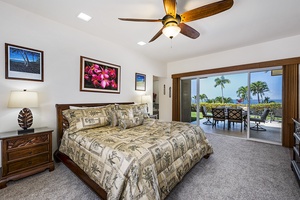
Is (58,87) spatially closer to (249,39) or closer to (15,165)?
(15,165)

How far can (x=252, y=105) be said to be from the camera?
3971mm

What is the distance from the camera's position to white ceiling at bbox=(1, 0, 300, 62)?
209 cm

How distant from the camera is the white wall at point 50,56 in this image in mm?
2100

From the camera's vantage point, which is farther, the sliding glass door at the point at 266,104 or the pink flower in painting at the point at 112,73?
the sliding glass door at the point at 266,104

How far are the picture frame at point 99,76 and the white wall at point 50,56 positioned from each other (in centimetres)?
10

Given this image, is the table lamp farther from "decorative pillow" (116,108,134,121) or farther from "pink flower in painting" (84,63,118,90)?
"decorative pillow" (116,108,134,121)

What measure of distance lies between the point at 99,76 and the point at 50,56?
1.02 meters

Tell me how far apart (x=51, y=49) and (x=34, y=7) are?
658mm

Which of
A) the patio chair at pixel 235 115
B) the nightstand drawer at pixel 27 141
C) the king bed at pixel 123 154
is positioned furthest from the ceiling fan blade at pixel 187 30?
the patio chair at pixel 235 115

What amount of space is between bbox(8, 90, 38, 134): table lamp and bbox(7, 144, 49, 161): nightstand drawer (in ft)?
0.92

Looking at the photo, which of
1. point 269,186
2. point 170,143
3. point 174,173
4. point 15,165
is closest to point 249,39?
point 269,186

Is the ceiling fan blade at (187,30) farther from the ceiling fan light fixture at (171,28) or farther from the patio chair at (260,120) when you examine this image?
the patio chair at (260,120)

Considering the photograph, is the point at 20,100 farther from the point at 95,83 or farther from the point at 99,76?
the point at 99,76

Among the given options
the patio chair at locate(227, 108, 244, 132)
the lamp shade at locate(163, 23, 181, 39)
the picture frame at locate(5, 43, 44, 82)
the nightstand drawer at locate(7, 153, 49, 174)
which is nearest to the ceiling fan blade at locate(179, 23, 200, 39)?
the lamp shade at locate(163, 23, 181, 39)
